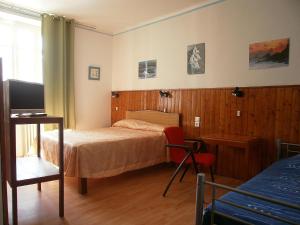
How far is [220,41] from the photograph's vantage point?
3.66 meters

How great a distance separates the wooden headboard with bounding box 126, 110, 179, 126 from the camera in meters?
4.20

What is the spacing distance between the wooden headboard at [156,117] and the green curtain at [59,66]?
1.26 meters

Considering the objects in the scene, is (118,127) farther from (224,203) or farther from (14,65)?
(224,203)

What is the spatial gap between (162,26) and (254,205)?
3764 millimetres

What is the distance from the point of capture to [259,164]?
3.30 meters

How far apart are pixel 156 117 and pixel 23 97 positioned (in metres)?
2.54

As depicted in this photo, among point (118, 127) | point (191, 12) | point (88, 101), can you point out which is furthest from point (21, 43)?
point (191, 12)

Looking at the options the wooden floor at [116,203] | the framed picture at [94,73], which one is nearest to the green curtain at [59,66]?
the framed picture at [94,73]

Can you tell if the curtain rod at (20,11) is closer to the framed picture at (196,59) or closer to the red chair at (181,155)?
the framed picture at (196,59)

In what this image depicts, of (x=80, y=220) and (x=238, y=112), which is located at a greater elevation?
(x=238, y=112)

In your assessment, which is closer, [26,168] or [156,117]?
[26,168]

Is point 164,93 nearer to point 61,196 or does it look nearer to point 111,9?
point 111,9

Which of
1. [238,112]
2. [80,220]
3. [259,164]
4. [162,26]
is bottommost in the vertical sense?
[80,220]

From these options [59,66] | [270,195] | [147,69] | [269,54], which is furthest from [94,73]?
[270,195]
